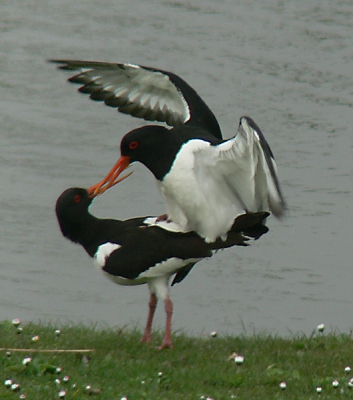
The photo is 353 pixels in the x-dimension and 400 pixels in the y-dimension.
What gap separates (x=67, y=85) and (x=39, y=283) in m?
6.78

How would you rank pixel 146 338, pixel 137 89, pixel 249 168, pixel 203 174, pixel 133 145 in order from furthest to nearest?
pixel 137 89 < pixel 133 145 < pixel 203 174 < pixel 249 168 < pixel 146 338

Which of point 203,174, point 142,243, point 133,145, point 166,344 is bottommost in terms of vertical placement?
point 166,344

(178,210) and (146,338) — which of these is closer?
(146,338)

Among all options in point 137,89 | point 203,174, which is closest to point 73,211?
point 203,174

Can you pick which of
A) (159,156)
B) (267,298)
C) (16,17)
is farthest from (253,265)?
(16,17)

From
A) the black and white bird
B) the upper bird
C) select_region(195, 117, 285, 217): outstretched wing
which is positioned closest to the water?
the black and white bird

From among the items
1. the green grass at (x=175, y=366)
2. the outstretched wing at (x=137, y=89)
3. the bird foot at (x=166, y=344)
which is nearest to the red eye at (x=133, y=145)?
the outstretched wing at (x=137, y=89)

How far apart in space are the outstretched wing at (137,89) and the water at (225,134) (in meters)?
2.05

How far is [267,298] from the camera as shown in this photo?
10641 millimetres

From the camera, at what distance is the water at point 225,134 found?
10.5 meters

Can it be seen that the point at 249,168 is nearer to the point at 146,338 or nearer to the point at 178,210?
the point at 178,210

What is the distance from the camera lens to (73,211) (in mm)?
7316

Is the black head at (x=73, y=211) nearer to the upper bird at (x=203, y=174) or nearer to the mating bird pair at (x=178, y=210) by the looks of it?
the mating bird pair at (x=178, y=210)

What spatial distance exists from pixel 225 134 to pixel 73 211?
22.8ft
